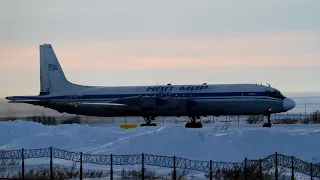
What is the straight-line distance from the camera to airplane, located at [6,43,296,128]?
56.5 metres

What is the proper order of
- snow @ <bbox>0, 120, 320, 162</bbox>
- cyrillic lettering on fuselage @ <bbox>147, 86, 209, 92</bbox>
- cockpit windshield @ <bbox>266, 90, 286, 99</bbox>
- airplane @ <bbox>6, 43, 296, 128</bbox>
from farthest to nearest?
cyrillic lettering on fuselage @ <bbox>147, 86, 209, 92</bbox> < airplane @ <bbox>6, 43, 296, 128</bbox> < cockpit windshield @ <bbox>266, 90, 286, 99</bbox> < snow @ <bbox>0, 120, 320, 162</bbox>

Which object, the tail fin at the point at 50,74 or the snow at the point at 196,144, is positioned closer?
the snow at the point at 196,144

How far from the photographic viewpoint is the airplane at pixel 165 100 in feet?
185

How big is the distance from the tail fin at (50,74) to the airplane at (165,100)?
120mm

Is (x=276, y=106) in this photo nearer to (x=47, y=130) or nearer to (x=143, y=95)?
(x=143, y=95)

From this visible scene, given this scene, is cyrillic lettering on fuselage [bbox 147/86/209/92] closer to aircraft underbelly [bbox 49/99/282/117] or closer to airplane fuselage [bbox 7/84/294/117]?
airplane fuselage [bbox 7/84/294/117]

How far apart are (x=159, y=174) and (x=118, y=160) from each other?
5603 millimetres

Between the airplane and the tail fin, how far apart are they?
12 centimetres

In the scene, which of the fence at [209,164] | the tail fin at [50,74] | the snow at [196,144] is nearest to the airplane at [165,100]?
the tail fin at [50,74]

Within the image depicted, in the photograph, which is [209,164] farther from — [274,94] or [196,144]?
[274,94]

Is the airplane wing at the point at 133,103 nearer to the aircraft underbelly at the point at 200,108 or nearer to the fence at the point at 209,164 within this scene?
the aircraft underbelly at the point at 200,108

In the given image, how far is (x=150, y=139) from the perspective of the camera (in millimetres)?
39406

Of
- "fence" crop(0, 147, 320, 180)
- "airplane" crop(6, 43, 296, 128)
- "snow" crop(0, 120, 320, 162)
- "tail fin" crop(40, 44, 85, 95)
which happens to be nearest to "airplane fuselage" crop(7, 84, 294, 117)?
"airplane" crop(6, 43, 296, 128)

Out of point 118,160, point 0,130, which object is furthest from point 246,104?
point 118,160
